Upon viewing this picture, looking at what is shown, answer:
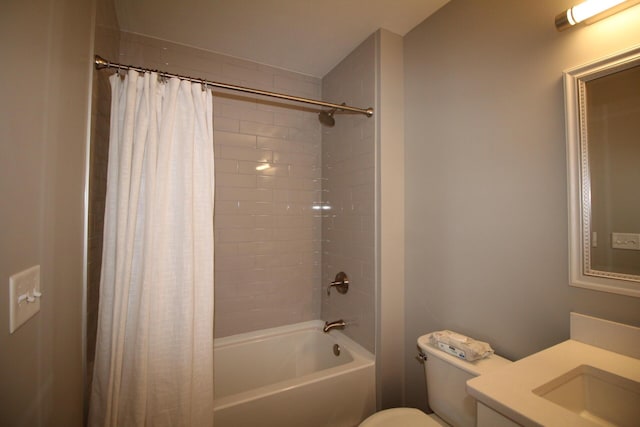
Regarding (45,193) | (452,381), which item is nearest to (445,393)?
(452,381)

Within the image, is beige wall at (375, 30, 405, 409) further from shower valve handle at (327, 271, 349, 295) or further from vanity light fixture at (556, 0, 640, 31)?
vanity light fixture at (556, 0, 640, 31)

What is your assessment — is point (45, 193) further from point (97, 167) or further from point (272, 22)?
point (272, 22)

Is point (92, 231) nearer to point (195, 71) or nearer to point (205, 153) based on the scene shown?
point (205, 153)

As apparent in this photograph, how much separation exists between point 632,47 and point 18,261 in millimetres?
1794

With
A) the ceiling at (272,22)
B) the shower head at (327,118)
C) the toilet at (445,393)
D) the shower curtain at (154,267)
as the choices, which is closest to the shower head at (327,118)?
the shower head at (327,118)

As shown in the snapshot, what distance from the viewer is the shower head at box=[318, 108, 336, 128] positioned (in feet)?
6.88

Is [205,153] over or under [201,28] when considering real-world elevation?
under

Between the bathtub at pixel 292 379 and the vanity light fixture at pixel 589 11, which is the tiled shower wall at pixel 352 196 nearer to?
the bathtub at pixel 292 379

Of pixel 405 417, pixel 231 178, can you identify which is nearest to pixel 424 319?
pixel 405 417

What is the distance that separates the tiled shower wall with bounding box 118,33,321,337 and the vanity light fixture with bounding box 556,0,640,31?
1.58m

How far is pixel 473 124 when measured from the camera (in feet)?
4.56

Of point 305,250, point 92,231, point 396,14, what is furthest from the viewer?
point 305,250

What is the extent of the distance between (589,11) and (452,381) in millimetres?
1462

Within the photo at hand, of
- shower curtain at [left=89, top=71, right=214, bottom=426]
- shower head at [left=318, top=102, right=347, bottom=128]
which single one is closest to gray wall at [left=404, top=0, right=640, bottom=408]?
shower head at [left=318, top=102, right=347, bottom=128]
